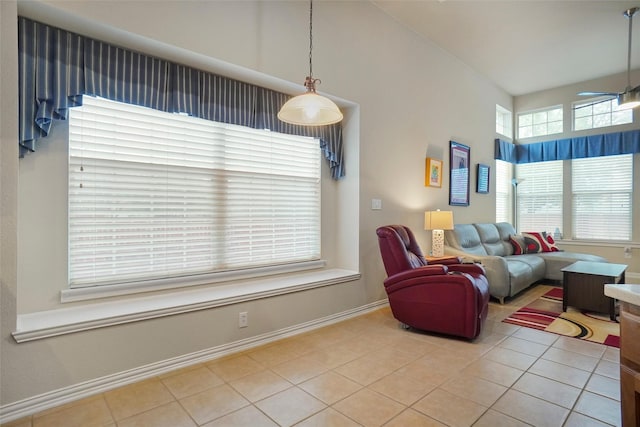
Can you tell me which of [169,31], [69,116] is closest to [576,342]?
[169,31]

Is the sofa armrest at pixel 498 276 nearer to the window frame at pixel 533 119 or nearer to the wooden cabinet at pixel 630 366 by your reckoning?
the wooden cabinet at pixel 630 366

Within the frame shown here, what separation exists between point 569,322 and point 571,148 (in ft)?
13.6

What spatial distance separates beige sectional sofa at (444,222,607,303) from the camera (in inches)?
157

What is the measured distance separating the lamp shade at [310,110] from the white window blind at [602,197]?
6.02 m

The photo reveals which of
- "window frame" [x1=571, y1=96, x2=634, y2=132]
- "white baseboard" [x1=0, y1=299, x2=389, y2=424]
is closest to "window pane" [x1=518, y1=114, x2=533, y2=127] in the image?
"window frame" [x1=571, y1=96, x2=634, y2=132]

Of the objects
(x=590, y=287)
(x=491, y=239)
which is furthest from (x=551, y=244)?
(x=590, y=287)

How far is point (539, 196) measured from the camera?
6.53m

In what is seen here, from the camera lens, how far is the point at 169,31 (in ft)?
7.58

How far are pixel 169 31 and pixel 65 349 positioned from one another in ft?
7.19

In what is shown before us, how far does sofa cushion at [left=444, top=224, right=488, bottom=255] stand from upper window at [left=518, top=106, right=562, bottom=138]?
3.24m

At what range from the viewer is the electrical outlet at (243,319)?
267cm

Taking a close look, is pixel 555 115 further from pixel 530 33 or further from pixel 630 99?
pixel 530 33

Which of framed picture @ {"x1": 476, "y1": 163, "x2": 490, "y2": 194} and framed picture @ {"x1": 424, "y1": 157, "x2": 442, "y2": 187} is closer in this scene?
framed picture @ {"x1": 424, "y1": 157, "x2": 442, "y2": 187}

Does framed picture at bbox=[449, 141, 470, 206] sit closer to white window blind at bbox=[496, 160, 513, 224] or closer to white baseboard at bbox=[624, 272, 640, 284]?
white window blind at bbox=[496, 160, 513, 224]
